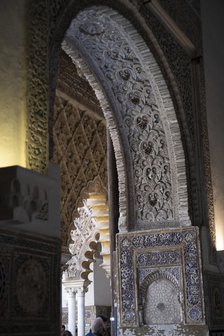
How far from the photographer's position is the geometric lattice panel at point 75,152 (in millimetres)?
6941

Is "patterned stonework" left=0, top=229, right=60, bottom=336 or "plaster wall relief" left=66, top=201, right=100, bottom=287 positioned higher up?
"plaster wall relief" left=66, top=201, right=100, bottom=287

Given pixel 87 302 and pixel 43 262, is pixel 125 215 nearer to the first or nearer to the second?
pixel 43 262

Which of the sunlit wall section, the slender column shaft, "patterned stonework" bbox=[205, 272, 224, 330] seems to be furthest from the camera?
the slender column shaft

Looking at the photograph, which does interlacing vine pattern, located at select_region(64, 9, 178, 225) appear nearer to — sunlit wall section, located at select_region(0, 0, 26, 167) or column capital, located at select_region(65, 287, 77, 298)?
sunlit wall section, located at select_region(0, 0, 26, 167)

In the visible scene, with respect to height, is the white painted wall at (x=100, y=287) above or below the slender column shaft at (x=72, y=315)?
above

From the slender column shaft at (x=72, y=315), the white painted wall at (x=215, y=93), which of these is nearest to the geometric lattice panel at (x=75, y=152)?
the white painted wall at (x=215, y=93)

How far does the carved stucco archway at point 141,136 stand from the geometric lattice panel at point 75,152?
2019 millimetres

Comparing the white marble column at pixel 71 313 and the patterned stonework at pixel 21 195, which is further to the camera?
the white marble column at pixel 71 313

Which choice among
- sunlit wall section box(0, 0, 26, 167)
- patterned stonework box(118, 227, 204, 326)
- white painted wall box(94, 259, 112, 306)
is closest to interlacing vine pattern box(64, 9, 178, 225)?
patterned stonework box(118, 227, 204, 326)

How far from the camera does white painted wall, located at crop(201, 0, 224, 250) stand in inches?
216

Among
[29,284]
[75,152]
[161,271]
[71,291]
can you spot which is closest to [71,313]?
[71,291]

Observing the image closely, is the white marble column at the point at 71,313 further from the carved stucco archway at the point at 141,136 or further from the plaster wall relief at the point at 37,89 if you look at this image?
the plaster wall relief at the point at 37,89

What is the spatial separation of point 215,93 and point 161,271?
233 cm

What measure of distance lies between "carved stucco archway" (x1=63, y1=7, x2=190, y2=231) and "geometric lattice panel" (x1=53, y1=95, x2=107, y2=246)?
6.63 feet
